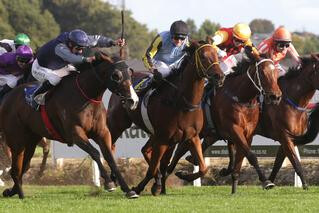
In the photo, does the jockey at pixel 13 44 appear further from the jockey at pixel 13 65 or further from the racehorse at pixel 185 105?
the racehorse at pixel 185 105

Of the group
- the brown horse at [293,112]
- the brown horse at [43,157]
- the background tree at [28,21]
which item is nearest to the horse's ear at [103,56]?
the brown horse at [293,112]

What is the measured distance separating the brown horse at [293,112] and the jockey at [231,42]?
815mm

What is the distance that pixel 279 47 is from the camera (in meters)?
13.4

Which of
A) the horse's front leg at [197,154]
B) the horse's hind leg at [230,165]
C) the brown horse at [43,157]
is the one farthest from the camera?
the brown horse at [43,157]

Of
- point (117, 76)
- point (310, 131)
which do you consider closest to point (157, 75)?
point (117, 76)

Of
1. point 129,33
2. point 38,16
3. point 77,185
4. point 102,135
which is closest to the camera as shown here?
point 102,135

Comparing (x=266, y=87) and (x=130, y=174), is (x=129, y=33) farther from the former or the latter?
(x=266, y=87)

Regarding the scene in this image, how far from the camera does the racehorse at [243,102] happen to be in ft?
39.1

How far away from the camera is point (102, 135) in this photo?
11.3 m

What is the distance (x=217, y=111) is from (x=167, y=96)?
1120 mm

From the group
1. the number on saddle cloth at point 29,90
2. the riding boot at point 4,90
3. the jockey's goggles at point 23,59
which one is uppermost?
the jockey's goggles at point 23,59

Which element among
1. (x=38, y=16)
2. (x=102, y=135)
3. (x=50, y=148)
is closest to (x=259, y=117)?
(x=102, y=135)

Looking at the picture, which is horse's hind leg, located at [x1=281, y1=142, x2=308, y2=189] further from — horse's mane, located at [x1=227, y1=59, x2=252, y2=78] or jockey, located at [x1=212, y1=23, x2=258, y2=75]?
jockey, located at [x1=212, y1=23, x2=258, y2=75]

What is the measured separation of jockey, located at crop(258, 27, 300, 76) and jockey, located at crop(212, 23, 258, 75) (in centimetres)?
26
